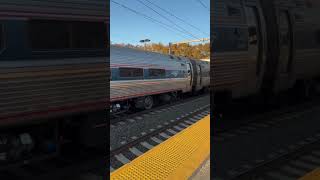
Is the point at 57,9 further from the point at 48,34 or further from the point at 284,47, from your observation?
the point at 284,47

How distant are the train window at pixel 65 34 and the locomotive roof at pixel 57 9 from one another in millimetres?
84

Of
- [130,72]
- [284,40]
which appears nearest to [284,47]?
[284,40]

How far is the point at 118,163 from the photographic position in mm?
6820

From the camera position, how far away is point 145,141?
866 centimetres

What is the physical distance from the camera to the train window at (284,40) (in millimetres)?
6484

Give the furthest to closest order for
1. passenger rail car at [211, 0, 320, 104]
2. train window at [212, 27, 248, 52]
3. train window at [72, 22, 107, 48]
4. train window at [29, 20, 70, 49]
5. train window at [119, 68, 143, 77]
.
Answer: train window at [119, 68, 143, 77] < passenger rail car at [211, 0, 320, 104] < train window at [212, 27, 248, 52] < train window at [72, 22, 107, 48] < train window at [29, 20, 70, 49]

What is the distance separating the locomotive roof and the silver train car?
5378 millimetres

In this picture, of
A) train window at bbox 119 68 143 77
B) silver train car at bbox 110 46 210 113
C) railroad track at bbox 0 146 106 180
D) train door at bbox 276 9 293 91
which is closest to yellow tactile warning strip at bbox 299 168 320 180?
train door at bbox 276 9 293 91

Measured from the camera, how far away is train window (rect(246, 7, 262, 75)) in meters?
5.74

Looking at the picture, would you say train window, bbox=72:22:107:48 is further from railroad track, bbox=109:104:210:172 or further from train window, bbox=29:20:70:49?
railroad track, bbox=109:104:210:172

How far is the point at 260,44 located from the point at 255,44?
12 cm

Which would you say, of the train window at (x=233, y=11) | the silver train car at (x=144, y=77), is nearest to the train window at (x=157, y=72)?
the silver train car at (x=144, y=77)

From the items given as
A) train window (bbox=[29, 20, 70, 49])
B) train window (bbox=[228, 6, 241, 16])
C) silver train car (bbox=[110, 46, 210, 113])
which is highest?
train window (bbox=[228, 6, 241, 16])

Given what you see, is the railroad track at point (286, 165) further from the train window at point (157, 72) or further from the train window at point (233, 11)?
the train window at point (157, 72)
